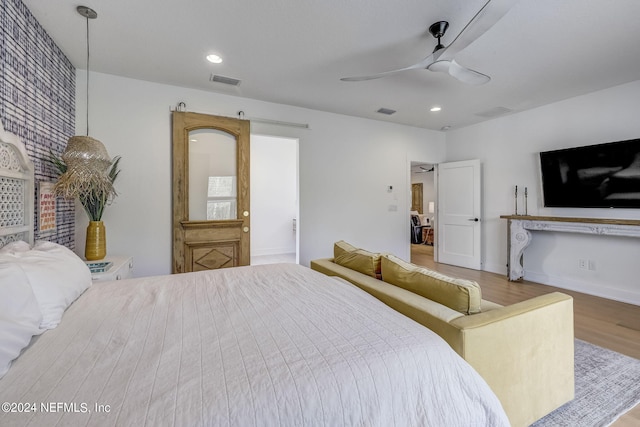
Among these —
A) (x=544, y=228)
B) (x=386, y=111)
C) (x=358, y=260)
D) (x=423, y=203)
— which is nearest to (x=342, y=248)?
(x=358, y=260)

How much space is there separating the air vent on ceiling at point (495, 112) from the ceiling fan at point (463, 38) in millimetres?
2312

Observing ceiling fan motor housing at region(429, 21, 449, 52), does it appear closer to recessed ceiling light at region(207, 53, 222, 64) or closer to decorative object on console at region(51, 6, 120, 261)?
recessed ceiling light at region(207, 53, 222, 64)

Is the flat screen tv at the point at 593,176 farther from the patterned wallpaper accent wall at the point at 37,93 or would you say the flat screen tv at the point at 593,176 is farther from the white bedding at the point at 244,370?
the patterned wallpaper accent wall at the point at 37,93

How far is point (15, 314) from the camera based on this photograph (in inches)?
39.2

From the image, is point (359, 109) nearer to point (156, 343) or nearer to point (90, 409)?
point (156, 343)

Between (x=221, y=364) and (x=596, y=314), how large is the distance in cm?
397

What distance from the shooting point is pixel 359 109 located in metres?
4.36

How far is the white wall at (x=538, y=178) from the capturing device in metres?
3.48

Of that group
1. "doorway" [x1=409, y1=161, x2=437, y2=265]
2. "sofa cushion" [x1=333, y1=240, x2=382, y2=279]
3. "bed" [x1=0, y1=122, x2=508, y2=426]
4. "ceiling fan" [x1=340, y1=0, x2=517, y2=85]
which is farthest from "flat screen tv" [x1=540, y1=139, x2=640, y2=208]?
"bed" [x1=0, y1=122, x2=508, y2=426]

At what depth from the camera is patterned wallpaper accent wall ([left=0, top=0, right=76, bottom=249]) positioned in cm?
189

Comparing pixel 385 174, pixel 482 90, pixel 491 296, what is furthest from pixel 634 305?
pixel 385 174

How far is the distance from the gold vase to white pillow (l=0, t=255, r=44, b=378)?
1.56 metres

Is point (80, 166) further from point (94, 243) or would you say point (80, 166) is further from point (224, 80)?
point (224, 80)

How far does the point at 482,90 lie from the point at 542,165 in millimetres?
1556
